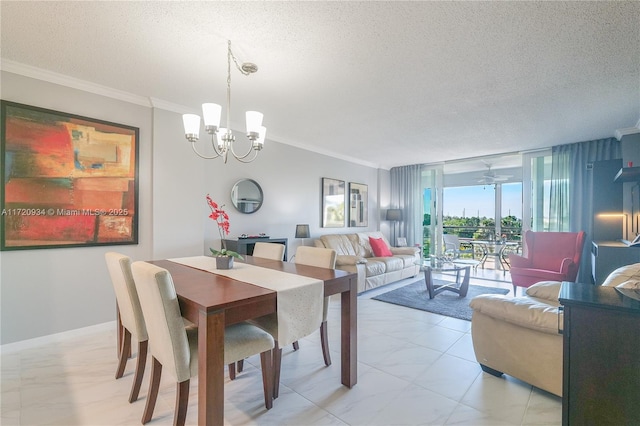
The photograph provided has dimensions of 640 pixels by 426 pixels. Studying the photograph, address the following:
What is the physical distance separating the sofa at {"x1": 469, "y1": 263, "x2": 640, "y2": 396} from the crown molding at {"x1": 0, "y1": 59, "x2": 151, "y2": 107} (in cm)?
387

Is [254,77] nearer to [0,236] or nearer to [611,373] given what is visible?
[0,236]

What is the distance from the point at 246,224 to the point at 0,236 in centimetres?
238

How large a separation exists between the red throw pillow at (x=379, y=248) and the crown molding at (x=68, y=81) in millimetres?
4212

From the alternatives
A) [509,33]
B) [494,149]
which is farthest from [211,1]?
[494,149]

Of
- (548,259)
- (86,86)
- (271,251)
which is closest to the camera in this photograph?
(86,86)

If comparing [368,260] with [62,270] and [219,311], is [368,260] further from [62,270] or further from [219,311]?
[62,270]

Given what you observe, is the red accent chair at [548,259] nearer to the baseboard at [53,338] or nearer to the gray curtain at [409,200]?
the gray curtain at [409,200]

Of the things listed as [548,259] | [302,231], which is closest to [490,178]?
[548,259]

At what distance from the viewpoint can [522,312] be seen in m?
1.87

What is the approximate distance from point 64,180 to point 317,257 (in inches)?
97.6

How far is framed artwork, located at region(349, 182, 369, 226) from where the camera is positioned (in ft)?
19.7

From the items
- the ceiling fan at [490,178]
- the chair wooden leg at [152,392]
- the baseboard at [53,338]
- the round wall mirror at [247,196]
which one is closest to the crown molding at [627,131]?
the ceiling fan at [490,178]

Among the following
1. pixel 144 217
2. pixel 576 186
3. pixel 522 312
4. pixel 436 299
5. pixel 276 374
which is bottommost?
pixel 436 299

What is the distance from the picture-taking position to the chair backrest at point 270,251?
9.27ft
